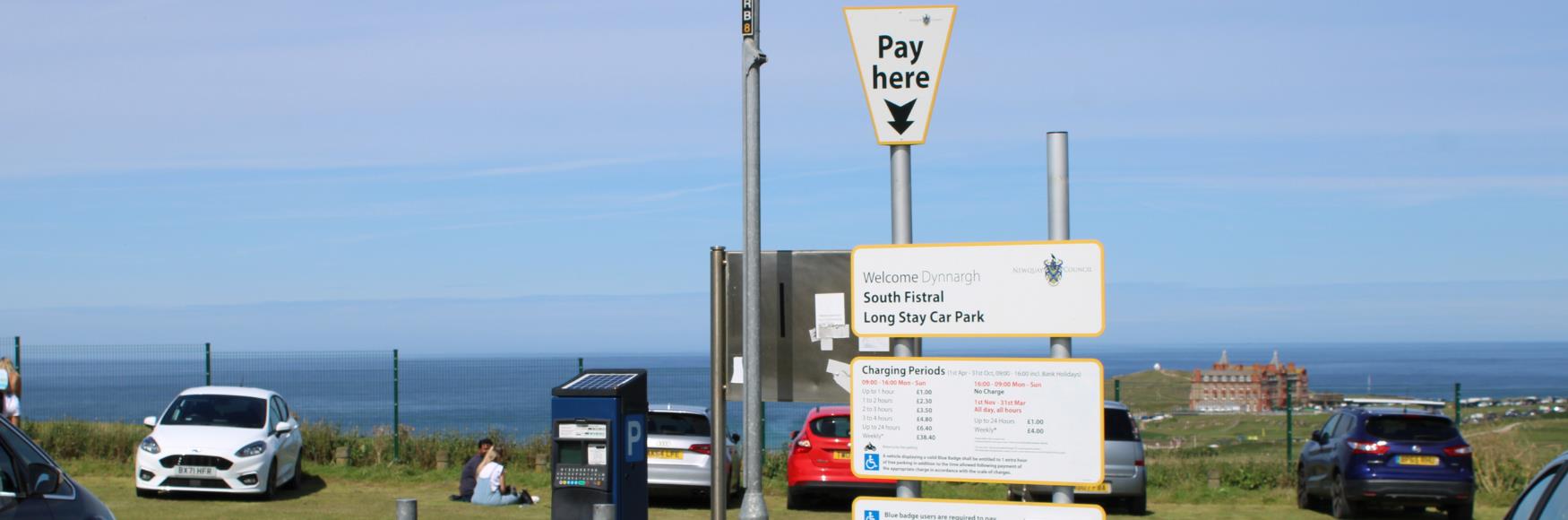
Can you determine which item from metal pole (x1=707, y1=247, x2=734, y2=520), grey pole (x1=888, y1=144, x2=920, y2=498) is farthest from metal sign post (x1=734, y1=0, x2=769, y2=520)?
grey pole (x1=888, y1=144, x2=920, y2=498)

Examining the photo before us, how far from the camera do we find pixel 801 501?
17953 mm

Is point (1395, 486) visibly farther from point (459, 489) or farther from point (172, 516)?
point (172, 516)

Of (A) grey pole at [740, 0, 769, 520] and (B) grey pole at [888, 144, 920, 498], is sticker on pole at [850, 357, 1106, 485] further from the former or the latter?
(A) grey pole at [740, 0, 769, 520]

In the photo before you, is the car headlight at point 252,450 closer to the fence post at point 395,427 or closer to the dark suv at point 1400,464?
the fence post at point 395,427

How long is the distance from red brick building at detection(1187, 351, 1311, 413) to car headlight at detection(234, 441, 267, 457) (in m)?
18.3

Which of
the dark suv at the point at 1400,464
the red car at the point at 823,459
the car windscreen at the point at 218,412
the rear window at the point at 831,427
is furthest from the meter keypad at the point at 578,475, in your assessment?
the dark suv at the point at 1400,464

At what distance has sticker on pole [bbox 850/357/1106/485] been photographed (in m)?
6.48

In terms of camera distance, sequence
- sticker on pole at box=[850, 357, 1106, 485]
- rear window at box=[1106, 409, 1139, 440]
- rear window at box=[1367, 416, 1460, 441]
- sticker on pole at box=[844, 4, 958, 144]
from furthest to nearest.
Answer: rear window at box=[1106, 409, 1139, 440]
rear window at box=[1367, 416, 1460, 441]
sticker on pole at box=[844, 4, 958, 144]
sticker on pole at box=[850, 357, 1106, 485]

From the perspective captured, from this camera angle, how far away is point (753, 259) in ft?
31.5

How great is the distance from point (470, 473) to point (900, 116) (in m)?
12.4

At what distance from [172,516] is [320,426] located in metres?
5.62

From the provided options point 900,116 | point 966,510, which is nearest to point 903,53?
point 900,116

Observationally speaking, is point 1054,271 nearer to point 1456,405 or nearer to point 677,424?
point 677,424

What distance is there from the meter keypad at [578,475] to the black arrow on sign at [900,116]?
486cm
